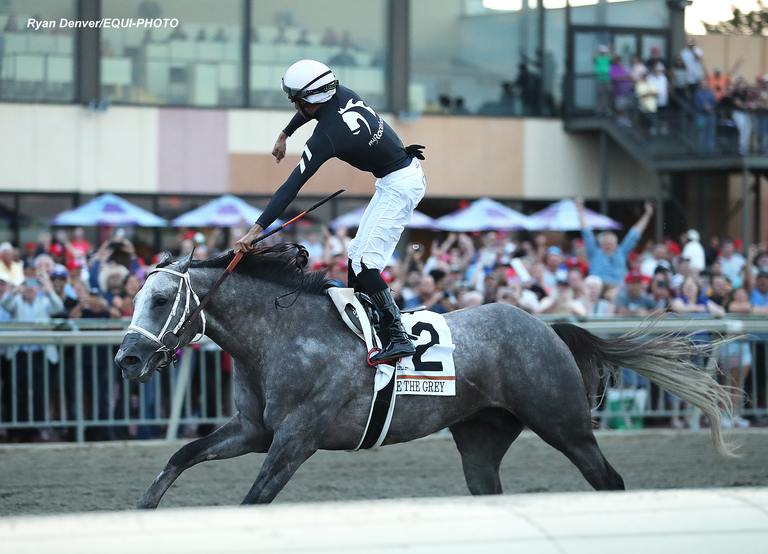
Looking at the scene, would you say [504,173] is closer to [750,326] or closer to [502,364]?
[750,326]

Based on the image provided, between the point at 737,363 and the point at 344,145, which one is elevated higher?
the point at 344,145

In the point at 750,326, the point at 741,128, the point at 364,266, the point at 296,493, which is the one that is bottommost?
the point at 296,493

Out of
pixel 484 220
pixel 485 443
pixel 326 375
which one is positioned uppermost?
pixel 484 220

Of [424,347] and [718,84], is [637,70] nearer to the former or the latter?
[718,84]

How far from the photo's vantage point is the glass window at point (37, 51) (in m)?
19.5

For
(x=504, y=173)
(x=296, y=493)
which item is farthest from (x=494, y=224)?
(x=296, y=493)

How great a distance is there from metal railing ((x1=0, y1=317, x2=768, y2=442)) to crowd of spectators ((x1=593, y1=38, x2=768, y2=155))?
9.21 metres

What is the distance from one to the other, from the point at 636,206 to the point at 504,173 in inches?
108

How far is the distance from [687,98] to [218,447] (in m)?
16.2

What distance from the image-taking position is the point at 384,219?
20.3 ft

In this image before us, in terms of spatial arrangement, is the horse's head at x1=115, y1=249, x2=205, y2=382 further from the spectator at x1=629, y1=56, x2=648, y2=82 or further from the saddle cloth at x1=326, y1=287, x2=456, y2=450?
the spectator at x1=629, y1=56, x2=648, y2=82

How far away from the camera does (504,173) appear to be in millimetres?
22250

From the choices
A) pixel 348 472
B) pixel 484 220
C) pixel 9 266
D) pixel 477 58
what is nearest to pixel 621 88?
pixel 477 58

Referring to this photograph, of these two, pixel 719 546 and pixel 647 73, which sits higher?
pixel 647 73
